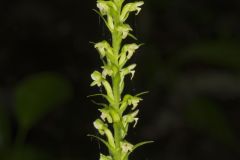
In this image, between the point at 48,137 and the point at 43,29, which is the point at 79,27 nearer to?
the point at 43,29

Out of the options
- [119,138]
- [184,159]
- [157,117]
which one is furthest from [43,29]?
[119,138]

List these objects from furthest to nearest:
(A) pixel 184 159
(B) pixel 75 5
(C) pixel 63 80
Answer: (A) pixel 184 159 < (B) pixel 75 5 < (C) pixel 63 80

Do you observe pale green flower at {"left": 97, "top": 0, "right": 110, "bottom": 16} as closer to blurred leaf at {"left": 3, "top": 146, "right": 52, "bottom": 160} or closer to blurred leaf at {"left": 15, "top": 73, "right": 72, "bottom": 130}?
blurred leaf at {"left": 15, "top": 73, "right": 72, "bottom": 130}

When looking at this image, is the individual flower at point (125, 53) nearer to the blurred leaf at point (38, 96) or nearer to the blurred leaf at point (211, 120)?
the blurred leaf at point (38, 96)

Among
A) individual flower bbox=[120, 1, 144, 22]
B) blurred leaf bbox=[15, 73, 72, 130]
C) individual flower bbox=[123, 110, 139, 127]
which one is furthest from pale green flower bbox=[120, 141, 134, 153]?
blurred leaf bbox=[15, 73, 72, 130]

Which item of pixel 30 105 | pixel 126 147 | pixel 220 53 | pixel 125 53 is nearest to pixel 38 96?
pixel 30 105

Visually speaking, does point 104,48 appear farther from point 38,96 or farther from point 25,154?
point 25,154
